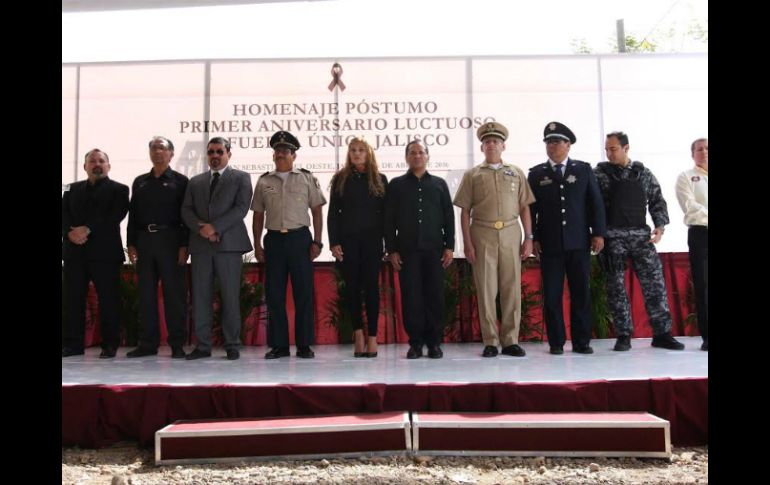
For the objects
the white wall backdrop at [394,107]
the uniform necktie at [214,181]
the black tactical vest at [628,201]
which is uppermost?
the white wall backdrop at [394,107]

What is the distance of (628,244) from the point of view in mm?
3980

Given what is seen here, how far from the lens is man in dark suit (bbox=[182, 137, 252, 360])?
12.8ft

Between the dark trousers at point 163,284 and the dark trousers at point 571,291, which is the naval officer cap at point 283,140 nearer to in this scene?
the dark trousers at point 163,284

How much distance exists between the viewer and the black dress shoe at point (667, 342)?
12.9ft

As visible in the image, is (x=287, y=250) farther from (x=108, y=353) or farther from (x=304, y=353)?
(x=108, y=353)

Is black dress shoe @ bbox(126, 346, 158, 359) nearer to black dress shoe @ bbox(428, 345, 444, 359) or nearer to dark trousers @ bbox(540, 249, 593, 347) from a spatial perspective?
black dress shoe @ bbox(428, 345, 444, 359)

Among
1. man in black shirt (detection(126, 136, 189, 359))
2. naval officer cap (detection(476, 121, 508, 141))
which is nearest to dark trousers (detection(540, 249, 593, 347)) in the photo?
naval officer cap (detection(476, 121, 508, 141))

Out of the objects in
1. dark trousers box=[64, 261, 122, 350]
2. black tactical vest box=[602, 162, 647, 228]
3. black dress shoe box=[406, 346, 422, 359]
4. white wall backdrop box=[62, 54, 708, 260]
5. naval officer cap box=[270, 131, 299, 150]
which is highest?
white wall backdrop box=[62, 54, 708, 260]

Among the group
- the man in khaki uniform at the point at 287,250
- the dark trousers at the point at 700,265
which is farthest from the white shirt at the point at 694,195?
the man in khaki uniform at the point at 287,250

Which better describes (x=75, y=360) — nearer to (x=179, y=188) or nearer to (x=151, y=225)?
(x=151, y=225)

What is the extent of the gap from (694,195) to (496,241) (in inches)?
53.3

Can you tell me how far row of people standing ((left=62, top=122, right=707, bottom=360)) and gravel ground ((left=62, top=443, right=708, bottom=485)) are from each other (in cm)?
139

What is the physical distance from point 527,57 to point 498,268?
7.68 ft

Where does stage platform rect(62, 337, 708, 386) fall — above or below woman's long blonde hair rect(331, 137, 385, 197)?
below
